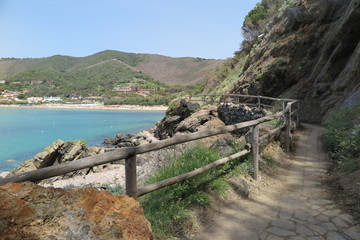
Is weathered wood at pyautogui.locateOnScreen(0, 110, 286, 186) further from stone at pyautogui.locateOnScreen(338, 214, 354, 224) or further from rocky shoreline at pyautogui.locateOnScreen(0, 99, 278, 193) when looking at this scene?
rocky shoreline at pyautogui.locateOnScreen(0, 99, 278, 193)

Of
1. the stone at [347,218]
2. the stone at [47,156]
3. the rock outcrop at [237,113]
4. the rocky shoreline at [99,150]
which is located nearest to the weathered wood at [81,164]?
the stone at [347,218]

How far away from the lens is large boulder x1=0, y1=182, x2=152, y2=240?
1.62 metres

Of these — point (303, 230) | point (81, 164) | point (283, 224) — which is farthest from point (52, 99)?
point (303, 230)

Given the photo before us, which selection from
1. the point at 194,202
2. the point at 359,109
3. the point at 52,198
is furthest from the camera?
the point at 359,109

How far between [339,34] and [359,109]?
7.94 m

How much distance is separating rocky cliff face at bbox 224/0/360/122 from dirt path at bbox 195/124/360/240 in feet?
21.9

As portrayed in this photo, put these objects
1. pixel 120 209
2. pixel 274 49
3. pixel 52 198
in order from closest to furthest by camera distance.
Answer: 1. pixel 52 198
2. pixel 120 209
3. pixel 274 49

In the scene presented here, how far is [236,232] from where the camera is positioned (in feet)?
11.1

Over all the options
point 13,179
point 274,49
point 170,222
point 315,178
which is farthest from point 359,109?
point 274,49

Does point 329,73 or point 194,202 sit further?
point 329,73

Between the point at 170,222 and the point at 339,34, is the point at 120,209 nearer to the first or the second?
the point at 170,222

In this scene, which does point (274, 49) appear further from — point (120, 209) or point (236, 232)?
point (120, 209)

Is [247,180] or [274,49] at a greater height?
[274,49]

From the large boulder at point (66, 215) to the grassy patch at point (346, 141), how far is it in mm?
4604
